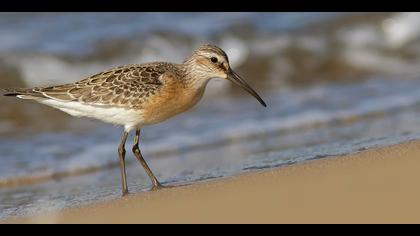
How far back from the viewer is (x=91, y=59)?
14547mm

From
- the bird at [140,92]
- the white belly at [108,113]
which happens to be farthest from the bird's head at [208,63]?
the white belly at [108,113]

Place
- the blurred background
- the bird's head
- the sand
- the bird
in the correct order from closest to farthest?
the sand < the bird < the bird's head < the blurred background

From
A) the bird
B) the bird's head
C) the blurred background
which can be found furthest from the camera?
the blurred background

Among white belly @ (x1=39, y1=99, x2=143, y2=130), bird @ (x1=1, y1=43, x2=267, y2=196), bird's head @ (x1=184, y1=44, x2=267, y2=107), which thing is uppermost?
bird's head @ (x1=184, y1=44, x2=267, y2=107)

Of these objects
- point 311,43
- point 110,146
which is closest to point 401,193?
point 110,146

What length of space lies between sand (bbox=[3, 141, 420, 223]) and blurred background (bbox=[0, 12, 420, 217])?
686mm

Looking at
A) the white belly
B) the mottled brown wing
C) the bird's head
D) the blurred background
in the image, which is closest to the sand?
the blurred background

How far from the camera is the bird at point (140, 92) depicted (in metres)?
8.73

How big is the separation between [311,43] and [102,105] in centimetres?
779

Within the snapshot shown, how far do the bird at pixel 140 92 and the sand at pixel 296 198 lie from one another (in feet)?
3.02

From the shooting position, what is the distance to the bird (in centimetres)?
873

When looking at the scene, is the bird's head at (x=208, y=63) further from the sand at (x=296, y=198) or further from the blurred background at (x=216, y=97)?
the sand at (x=296, y=198)

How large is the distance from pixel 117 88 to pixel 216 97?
4.75 metres

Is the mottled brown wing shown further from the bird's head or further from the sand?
the sand
